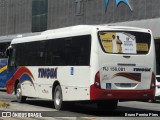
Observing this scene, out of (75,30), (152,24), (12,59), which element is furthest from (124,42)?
(152,24)

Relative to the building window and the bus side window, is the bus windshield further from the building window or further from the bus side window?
the building window

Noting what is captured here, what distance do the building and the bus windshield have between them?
22.4 meters

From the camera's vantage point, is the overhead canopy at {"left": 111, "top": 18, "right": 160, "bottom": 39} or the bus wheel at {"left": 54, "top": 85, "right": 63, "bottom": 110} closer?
the bus wheel at {"left": 54, "top": 85, "right": 63, "bottom": 110}

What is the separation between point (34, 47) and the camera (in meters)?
23.6

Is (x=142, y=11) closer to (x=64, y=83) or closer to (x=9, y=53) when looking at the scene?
(x=9, y=53)

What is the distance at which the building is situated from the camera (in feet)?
146

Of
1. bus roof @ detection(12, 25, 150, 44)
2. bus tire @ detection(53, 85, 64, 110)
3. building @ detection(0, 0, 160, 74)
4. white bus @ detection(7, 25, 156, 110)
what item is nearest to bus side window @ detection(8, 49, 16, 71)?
bus roof @ detection(12, 25, 150, 44)


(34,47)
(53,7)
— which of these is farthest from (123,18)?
(34,47)

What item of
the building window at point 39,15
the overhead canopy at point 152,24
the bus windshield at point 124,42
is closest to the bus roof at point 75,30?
the bus windshield at point 124,42

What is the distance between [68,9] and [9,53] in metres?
31.7

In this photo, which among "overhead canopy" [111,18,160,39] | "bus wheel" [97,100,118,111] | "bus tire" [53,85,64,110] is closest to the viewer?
"bus tire" [53,85,64,110]

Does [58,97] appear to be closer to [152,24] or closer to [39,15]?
[152,24]

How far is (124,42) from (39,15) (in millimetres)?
47653

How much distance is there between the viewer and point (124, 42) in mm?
18641
